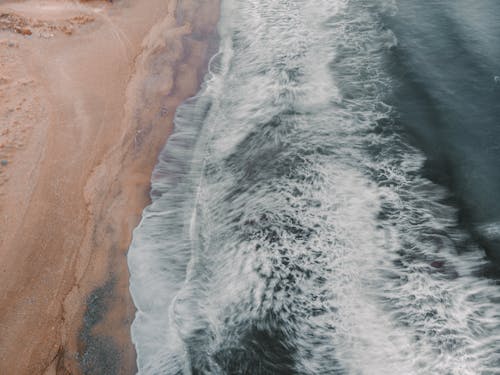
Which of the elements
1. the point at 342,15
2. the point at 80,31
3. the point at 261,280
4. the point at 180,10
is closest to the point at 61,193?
the point at 261,280

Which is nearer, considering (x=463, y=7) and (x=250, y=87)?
(x=250, y=87)

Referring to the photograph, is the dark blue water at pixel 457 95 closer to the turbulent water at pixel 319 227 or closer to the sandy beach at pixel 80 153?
the turbulent water at pixel 319 227

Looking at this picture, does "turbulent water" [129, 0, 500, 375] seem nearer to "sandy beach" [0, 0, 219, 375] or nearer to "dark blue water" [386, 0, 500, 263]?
"dark blue water" [386, 0, 500, 263]

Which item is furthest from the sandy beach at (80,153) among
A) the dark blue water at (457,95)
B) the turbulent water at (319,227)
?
the dark blue water at (457,95)

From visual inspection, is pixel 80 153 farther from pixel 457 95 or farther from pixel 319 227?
pixel 457 95

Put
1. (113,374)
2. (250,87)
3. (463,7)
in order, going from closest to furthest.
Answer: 1. (113,374)
2. (250,87)
3. (463,7)

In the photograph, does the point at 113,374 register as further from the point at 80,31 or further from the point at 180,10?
the point at 180,10
